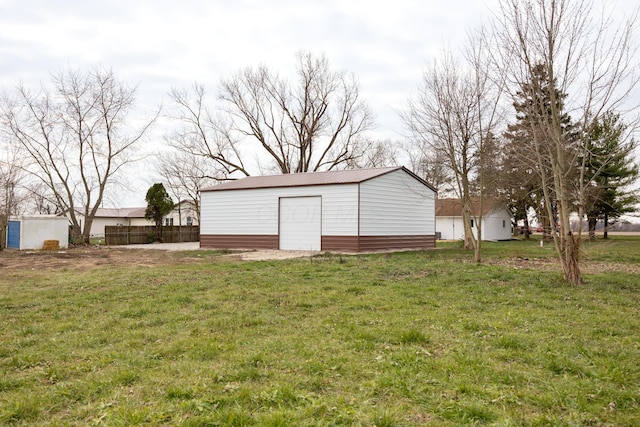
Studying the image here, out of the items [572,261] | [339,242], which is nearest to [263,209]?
[339,242]

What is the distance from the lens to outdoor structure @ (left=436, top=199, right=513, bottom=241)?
34.6m

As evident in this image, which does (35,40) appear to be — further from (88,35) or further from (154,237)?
(154,237)

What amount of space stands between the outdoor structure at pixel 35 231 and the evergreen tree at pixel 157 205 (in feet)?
27.3

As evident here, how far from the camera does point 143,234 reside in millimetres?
30734

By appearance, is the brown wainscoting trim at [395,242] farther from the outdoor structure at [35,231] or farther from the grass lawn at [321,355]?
the outdoor structure at [35,231]

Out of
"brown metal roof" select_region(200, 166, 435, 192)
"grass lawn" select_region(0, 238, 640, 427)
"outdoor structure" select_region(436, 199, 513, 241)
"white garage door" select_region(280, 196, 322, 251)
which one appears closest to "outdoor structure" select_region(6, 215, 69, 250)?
"brown metal roof" select_region(200, 166, 435, 192)

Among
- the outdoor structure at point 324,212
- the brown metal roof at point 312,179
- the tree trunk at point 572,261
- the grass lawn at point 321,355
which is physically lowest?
the grass lawn at point 321,355

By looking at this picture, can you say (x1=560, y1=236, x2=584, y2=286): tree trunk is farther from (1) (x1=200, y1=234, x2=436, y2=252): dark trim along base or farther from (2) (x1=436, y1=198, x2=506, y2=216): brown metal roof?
(2) (x1=436, y1=198, x2=506, y2=216): brown metal roof

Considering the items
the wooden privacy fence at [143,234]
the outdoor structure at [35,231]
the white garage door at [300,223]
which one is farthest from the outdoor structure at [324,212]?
the wooden privacy fence at [143,234]

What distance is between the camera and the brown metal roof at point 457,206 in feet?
112

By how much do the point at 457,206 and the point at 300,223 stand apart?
63.5 ft

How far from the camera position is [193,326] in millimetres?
5805

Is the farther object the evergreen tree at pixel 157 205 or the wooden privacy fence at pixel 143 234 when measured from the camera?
the evergreen tree at pixel 157 205

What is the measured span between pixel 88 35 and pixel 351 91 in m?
27.7
